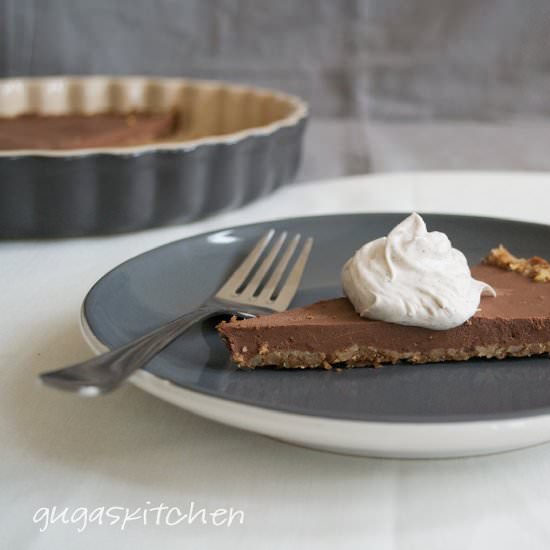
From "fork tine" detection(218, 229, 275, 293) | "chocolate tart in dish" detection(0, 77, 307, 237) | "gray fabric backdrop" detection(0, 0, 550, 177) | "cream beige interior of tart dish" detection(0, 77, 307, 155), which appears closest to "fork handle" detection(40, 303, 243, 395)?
"fork tine" detection(218, 229, 275, 293)

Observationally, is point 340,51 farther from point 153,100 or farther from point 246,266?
point 246,266

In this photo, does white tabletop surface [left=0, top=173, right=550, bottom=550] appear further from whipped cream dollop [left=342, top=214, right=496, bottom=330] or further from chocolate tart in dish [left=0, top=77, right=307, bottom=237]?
chocolate tart in dish [left=0, top=77, right=307, bottom=237]

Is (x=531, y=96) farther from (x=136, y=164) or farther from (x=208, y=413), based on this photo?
(x=208, y=413)

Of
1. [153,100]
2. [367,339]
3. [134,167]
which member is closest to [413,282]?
[367,339]

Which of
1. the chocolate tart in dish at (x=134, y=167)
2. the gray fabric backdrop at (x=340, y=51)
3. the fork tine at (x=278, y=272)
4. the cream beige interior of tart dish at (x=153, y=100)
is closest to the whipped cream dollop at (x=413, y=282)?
the fork tine at (x=278, y=272)

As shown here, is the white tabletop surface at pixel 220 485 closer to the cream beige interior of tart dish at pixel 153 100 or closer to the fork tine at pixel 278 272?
the fork tine at pixel 278 272
